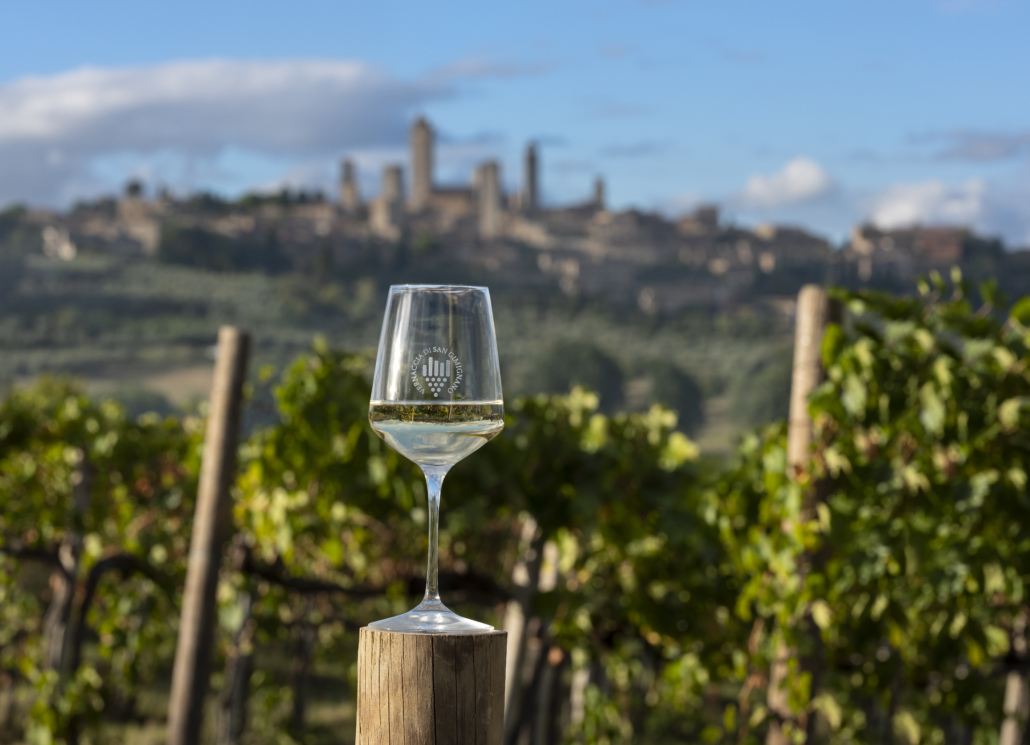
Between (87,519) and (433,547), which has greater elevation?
(433,547)

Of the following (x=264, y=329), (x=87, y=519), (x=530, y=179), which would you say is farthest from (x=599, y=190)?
(x=87, y=519)

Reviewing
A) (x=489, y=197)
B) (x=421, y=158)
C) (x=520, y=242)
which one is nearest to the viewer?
(x=520, y=242)

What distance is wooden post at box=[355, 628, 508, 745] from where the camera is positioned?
1.16 metres

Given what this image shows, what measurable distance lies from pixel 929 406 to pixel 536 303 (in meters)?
65.6

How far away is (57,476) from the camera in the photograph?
5.78 metres

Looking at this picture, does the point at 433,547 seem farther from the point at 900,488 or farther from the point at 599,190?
the point at 599,190

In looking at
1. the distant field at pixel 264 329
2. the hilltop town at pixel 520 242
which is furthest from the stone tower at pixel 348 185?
the distant field at pixel 264 329

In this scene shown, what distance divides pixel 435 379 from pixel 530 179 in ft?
324

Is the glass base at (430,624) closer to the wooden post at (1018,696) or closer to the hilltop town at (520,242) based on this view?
the wooden post at (1018,696)

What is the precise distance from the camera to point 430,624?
1.17 metres

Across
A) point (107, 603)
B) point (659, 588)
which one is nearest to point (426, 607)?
point (659, 588)

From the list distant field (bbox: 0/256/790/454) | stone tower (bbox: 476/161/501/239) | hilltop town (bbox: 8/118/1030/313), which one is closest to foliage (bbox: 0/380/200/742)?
distant field (bbox: 0/256/790/454)

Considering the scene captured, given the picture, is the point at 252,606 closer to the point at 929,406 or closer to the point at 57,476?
the point at 57,476

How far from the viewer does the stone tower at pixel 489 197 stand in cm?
8894
